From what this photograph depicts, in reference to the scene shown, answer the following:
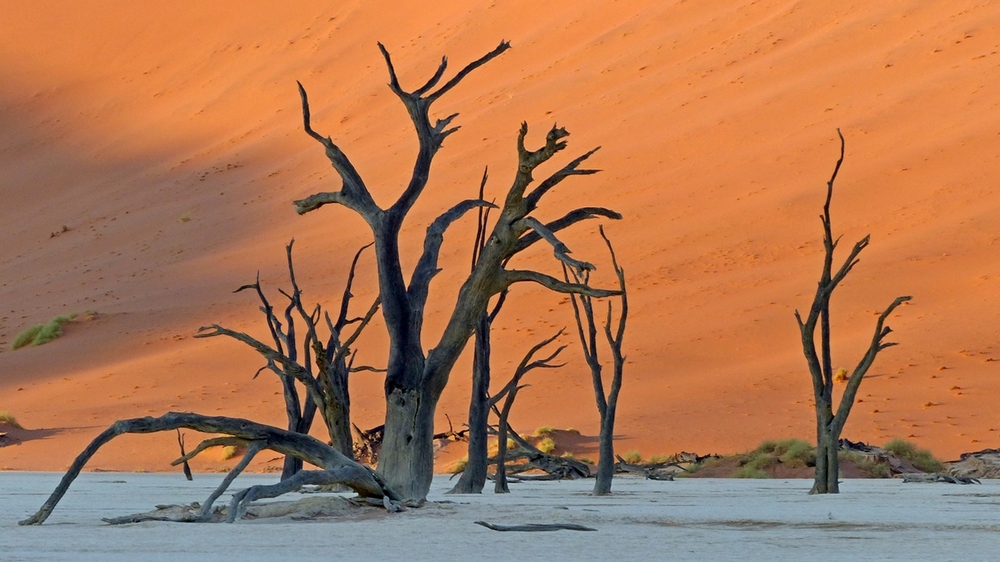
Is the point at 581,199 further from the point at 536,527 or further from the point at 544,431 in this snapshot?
the point at 536,527

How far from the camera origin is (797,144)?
131 feet

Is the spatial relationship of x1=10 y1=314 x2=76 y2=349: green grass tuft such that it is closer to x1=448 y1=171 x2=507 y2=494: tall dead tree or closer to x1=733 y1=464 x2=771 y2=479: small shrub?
x1=733 y1=464 x2=771 y2=479: small shrub

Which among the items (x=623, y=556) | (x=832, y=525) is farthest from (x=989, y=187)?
(x=623, y=556)

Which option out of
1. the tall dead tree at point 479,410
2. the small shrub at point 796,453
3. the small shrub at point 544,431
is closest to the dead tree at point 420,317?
the tall dead tree at point 479,410

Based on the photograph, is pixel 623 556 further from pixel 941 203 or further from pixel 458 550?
pixel 941 203

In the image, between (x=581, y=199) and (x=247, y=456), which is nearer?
(x=247, y=456)

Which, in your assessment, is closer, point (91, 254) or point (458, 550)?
point (458, 550)

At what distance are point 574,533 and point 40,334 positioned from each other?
115 ft

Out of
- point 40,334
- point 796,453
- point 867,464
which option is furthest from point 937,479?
point 40,334

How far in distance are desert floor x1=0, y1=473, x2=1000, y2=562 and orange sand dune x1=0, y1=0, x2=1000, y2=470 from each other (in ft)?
43.6

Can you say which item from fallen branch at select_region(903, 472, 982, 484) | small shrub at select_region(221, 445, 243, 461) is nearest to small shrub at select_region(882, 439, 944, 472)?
fallen branch at select_region(903, 472, 982, 484)

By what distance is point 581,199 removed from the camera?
1599 inches

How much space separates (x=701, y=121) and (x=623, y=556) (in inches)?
1497

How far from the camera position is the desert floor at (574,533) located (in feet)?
22.6
